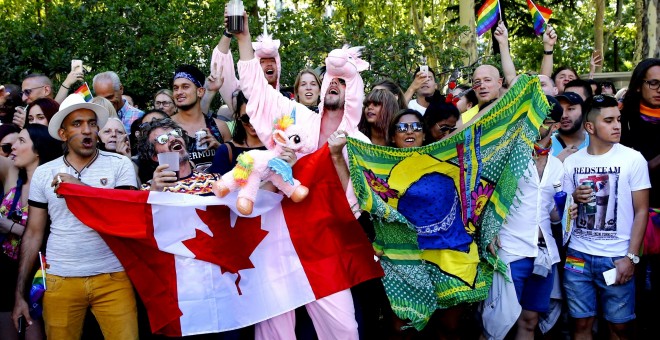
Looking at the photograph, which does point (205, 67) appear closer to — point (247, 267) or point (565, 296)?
point (247, 267)

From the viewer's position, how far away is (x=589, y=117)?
562 centimetres

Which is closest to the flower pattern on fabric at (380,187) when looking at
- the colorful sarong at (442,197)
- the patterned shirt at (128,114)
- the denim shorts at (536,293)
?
the colorful sarong at (442,197)

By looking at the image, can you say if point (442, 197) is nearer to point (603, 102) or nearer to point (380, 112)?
point (380, 112)

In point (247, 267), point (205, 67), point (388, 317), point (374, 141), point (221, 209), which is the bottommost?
point (388, 317)

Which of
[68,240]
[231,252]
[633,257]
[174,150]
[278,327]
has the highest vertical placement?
[174,150]

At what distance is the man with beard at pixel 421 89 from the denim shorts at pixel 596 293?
2248mm

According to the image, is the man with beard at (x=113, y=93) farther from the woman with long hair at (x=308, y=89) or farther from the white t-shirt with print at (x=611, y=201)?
the white t-shirt with print at (x=611, y=201)

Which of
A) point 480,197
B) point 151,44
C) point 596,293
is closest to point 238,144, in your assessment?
point 480,197

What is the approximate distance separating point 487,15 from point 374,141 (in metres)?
2.49

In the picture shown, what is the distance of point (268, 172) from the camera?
479 cm

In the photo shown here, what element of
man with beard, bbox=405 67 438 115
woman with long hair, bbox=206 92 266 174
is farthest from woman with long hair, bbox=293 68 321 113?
man with beard, bbox=405 67 438 115

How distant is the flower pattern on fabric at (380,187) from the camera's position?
499cm

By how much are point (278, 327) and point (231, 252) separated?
629 millimetres

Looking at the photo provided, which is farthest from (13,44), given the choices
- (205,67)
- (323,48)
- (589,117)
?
(589,117)
